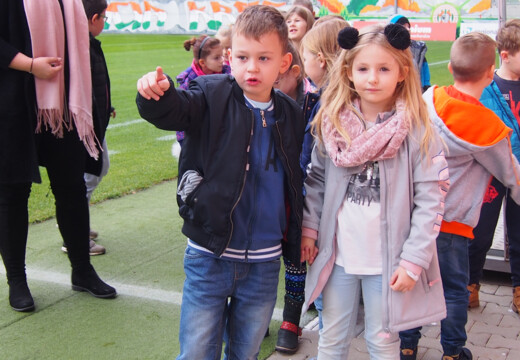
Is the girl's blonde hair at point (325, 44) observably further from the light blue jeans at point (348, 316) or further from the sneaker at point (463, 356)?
the sneaker at point (463, 356)

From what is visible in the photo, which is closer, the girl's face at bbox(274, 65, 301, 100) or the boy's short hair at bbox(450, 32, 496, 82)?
the boy's short hair at bbox(450, 32, 496, 82)

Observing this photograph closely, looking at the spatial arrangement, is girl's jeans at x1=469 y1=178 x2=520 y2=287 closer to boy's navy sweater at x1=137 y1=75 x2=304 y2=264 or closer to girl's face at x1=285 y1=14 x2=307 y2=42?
boy's navy sweater at x1=137 y1=75 x2=304 y2=264

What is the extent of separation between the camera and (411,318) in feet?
8.76

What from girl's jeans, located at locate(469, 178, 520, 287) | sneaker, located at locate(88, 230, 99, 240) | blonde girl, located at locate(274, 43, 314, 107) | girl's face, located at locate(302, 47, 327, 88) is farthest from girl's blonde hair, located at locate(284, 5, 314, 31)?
sneaker, located at locate(88, 230, 99, 240)

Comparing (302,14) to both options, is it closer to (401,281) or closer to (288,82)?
(288,82)

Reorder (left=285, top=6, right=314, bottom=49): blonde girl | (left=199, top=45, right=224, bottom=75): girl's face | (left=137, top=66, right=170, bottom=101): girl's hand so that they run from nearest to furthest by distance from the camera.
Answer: (left=137, top=66, right=170, bottom=101): girl's hand → (left=285, top=6, right=314, bottom=49): blonde girl → (left=199, top=45, right=224, bottom=75): girl's face

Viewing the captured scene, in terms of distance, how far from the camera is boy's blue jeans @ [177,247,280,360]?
259 cm

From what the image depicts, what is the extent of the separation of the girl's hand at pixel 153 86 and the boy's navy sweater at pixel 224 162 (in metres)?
0.13

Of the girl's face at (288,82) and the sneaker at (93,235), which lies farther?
the sneaker at (93,235)

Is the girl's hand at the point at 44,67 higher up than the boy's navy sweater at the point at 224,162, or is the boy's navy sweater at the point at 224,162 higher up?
the girl's hand at the point at 44,67

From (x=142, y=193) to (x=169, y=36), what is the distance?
2907cm

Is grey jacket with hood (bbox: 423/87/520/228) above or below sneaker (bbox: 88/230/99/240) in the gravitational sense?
above

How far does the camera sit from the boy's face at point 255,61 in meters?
2.52

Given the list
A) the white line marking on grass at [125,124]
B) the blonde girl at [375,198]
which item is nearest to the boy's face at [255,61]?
the blonde girl at [375,198]
